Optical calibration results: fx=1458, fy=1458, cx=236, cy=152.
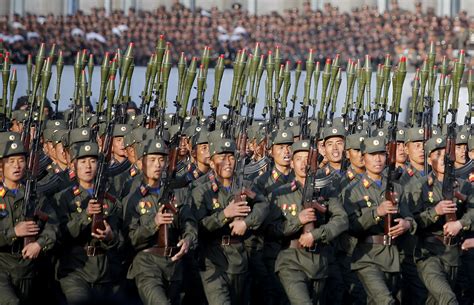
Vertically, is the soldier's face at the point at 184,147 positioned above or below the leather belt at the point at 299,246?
above

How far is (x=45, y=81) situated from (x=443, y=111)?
20.1 ft

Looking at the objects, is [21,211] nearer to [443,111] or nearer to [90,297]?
[90,297]

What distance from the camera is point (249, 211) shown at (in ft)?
41.4

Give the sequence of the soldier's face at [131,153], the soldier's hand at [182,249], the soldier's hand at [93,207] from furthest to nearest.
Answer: the soldier's face at [131,153] → the soldier's hand at [182,249] → the soldier's hand at [93,207]

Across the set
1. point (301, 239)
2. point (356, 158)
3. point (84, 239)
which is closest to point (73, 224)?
point (84, 239)

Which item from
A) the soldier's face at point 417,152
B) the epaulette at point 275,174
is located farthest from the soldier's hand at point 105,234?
the soldier's face at point 417,152

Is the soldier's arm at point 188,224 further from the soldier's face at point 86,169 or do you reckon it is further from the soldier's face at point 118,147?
the soldier's face at point 118,147

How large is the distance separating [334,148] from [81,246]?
3.66 meters

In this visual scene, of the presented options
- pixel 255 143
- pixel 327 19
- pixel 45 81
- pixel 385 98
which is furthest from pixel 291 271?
pixel 327 19

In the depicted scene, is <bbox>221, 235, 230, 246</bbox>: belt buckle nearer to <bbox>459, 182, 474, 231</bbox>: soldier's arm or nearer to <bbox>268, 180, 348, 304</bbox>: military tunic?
<bbox>268, 180, 348, 304</bbox>: military tunic

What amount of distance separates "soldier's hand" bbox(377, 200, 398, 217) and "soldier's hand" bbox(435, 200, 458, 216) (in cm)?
62

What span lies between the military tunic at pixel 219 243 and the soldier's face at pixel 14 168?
1.62 m

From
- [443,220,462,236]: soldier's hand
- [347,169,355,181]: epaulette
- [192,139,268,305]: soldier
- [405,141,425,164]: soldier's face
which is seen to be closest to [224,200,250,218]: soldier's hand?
[192,139,268,305]: soldier

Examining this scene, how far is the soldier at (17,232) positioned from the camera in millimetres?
11688
